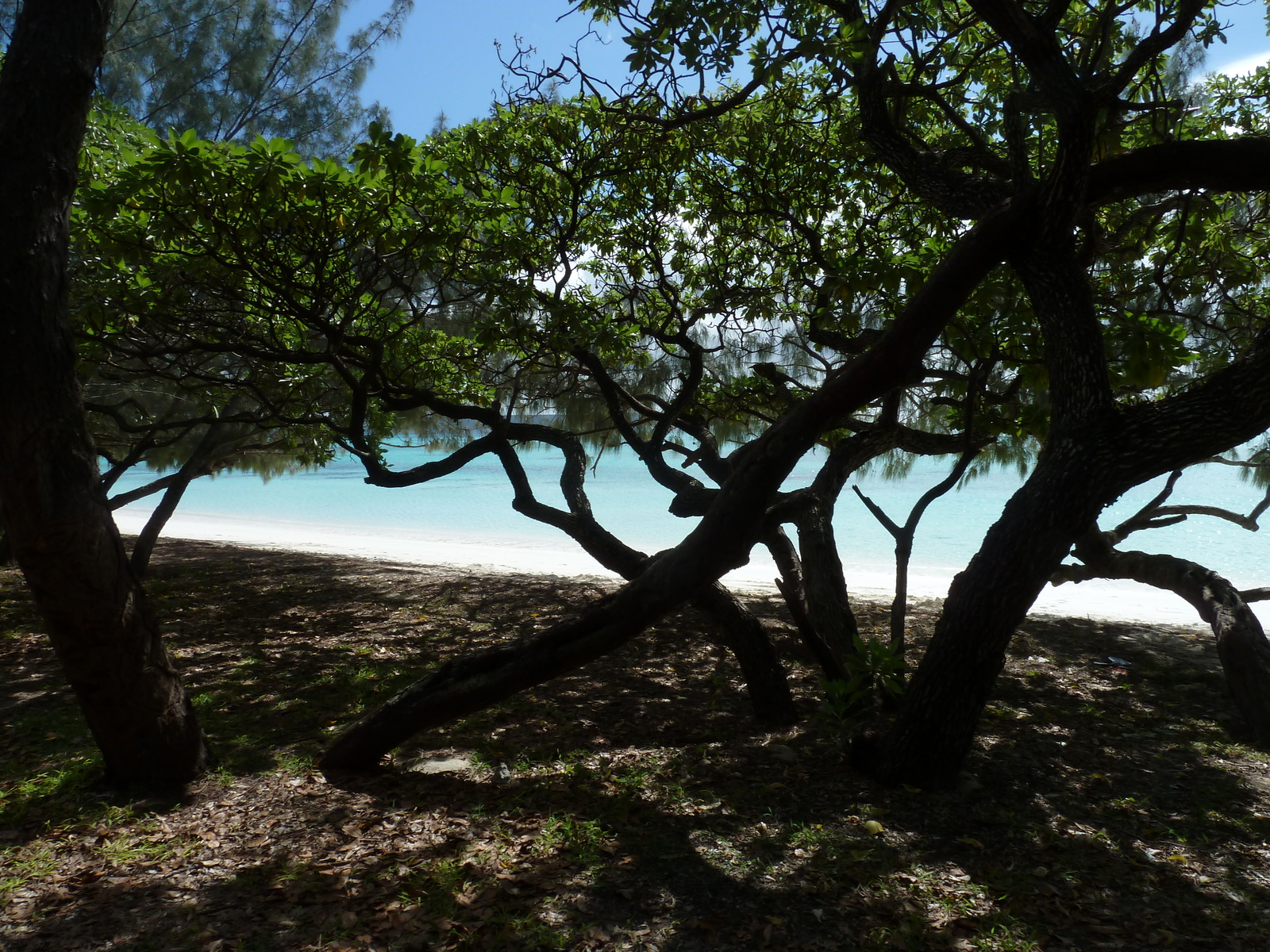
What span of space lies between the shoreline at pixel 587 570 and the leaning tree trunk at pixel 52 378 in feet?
22.8

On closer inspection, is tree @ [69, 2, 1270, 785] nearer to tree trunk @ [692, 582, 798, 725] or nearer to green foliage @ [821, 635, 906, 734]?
green foliage @ [821, 635, 906, 734]

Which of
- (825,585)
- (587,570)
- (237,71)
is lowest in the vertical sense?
(587,570)

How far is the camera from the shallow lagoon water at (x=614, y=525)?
523 inches

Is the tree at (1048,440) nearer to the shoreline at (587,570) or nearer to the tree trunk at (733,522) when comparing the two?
the tree trunk at (733,522)

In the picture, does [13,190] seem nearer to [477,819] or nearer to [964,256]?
[477,819]

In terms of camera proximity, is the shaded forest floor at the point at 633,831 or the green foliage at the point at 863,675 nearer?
the shaded forest floor at the point at 633,831

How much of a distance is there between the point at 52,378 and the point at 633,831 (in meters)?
2.85

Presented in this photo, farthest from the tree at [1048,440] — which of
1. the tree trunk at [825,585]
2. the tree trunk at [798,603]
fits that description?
the tree trunk at [825,585]

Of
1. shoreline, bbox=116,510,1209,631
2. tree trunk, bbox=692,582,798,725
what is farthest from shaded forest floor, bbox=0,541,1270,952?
shoreline, bbox=116,510,1209,631

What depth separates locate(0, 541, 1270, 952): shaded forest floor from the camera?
8.95ft

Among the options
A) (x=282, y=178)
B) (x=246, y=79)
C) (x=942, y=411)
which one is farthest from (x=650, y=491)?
(x=282, y=178)

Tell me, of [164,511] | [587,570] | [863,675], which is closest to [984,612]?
[863,675]

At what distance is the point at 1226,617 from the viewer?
5.20 m

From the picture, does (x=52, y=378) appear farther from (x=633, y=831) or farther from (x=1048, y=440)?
(x=1048, y=440)
